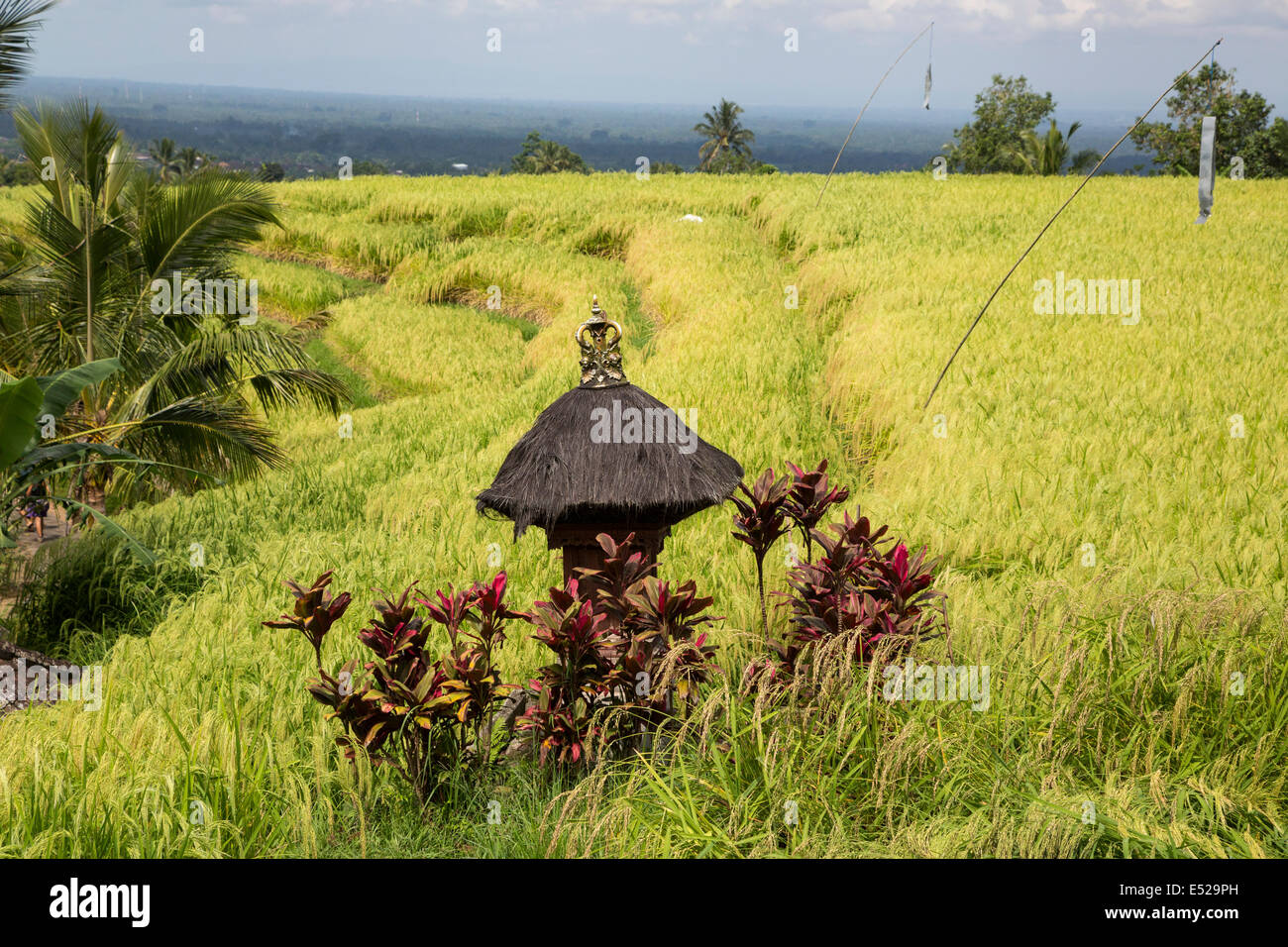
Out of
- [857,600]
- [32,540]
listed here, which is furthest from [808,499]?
[32,540]

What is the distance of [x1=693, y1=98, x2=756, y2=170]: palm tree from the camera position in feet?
227

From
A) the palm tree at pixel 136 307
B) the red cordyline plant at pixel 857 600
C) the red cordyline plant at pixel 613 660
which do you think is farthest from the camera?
the palm tree at pixel 136 307

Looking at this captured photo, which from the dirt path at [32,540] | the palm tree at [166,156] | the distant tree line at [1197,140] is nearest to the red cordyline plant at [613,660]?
the dirt path at [32,540]

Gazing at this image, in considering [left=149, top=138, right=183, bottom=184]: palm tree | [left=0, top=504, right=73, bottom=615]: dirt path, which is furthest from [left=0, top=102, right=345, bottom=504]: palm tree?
[left=149, top=138, right=183, bottom=184]: palm tree

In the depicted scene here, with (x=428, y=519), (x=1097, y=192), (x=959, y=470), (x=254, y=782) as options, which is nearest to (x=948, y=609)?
(x=959, y=470)

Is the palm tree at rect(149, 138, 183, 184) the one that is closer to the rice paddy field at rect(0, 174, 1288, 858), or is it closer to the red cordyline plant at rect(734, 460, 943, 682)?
the rice paddy field at rect(0, 174, 1288, 858)

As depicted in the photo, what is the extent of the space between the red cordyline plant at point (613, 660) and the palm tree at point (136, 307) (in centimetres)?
540

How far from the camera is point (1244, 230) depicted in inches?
551

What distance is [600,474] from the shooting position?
11.1 ft

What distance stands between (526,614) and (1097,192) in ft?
69.5

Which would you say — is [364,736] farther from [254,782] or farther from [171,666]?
[171,666]

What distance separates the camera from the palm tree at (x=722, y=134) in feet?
227

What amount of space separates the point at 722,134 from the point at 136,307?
6599 centimetres

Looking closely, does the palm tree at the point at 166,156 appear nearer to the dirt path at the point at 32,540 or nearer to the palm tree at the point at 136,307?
the dirt path at the point at 32,540
